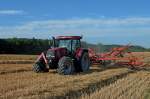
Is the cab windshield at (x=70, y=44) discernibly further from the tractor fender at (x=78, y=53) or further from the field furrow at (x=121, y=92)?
the field furrow at (x=121, y=92)

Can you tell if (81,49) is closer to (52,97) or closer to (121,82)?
(121,82)

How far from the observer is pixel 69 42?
72.3 feet

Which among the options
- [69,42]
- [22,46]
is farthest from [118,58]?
[22,46]

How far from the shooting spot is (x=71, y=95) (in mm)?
13492

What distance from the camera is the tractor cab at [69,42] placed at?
21969 mm

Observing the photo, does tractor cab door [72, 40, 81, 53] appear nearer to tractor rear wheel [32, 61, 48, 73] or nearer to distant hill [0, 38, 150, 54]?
tractor rear wheel [32, 61, 48, 73]

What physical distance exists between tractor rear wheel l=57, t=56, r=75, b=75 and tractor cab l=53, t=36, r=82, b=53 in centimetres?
122

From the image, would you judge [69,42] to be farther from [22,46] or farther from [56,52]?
[22,46]

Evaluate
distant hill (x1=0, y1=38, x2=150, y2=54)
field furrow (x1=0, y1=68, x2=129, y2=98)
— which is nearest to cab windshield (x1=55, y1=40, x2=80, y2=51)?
field furrow (x1=0, y1=68, x2=129, y2=98)

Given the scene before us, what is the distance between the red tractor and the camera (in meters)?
20.6

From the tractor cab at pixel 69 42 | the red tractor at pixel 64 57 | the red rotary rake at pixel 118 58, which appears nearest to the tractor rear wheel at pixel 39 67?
the red tractor at pixel 64 57

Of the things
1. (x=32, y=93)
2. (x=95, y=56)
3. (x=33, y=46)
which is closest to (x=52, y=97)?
(x=32, y=93)

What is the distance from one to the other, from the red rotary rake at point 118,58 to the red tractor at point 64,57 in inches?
90.7

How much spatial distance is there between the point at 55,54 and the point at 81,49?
73.5 inches
